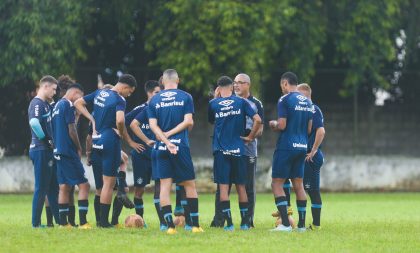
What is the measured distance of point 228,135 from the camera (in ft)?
55.0

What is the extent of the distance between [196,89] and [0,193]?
620 centimetres

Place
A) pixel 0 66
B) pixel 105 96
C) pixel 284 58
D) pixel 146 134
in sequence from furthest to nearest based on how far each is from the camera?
pixel 284 58
pixel 0 66
pixel 146 134
pixel 105 96

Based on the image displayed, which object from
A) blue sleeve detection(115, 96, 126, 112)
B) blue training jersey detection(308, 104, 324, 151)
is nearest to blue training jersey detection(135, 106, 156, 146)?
blue sleeve detection(115, 96, 126, 112)

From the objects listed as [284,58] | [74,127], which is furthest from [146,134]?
[284,58]

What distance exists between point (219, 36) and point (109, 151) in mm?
14759

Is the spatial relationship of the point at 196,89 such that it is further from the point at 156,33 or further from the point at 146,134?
the point at 146,134

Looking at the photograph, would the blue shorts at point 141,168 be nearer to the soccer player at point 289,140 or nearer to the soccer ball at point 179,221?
the soccer ball at point 179,221

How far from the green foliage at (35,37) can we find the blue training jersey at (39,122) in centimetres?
1300

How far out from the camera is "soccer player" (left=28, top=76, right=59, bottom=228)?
1705 centimetres

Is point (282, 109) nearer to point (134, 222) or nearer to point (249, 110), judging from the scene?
point (249, 110)

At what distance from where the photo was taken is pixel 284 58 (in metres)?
33.1

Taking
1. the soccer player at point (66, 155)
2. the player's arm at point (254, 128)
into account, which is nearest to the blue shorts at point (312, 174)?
the player's arm at point (254, 128)

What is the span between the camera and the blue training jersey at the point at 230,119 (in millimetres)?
16672

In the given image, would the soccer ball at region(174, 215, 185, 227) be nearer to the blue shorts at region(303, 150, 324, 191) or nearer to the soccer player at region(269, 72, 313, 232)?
the soccer player at region(269, 72, 313, 232)
